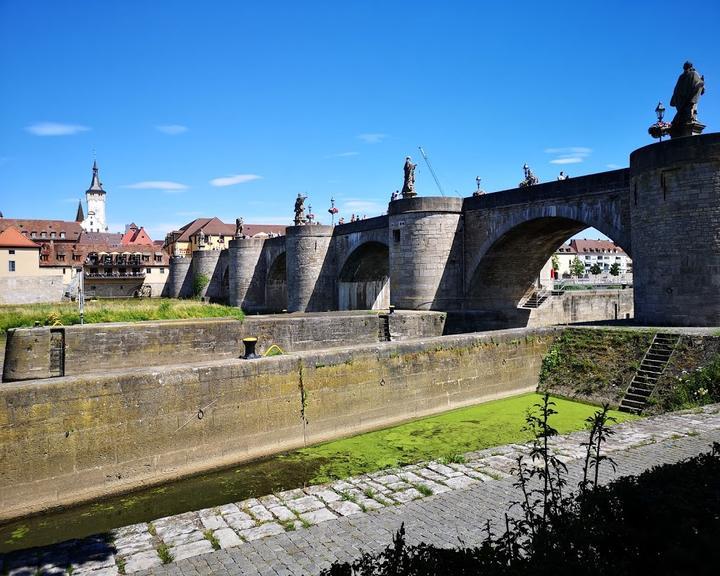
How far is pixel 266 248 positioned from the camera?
47875mm

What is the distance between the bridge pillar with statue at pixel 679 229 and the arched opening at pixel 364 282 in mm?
19026

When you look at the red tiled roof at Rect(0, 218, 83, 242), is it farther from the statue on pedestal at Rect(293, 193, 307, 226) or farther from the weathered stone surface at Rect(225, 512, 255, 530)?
the weathered stone surface at Rect(225, 512, 255, 530)

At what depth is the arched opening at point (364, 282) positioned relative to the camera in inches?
1405

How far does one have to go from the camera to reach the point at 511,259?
26281 millimetres

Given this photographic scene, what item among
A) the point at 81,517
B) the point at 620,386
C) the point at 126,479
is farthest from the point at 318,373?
the point at 620,386

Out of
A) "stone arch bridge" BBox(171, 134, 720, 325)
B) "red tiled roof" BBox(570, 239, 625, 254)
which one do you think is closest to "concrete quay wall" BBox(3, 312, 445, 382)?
"stone arch bridge" BBox(171, 134, 720, 325)

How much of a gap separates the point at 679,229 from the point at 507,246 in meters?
9.10

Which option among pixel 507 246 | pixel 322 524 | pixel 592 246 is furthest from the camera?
pixel 592 246

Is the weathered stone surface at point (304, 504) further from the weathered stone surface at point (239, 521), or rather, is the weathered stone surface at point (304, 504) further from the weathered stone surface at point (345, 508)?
the weathered stone surface at point (239, 521)

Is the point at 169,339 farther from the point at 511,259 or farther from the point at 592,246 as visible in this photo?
the point at 592,246

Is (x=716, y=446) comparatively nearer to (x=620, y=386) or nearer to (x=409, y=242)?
(x=620, y=386)

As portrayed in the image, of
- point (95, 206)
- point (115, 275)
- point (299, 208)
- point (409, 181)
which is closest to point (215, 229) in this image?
point (115, 275)

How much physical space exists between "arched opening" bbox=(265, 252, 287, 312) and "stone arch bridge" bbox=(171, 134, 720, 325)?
0.09 meters

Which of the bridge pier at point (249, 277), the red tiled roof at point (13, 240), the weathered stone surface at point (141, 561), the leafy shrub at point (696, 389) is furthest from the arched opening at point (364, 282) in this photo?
the red tiled roof at point (13, 240)
